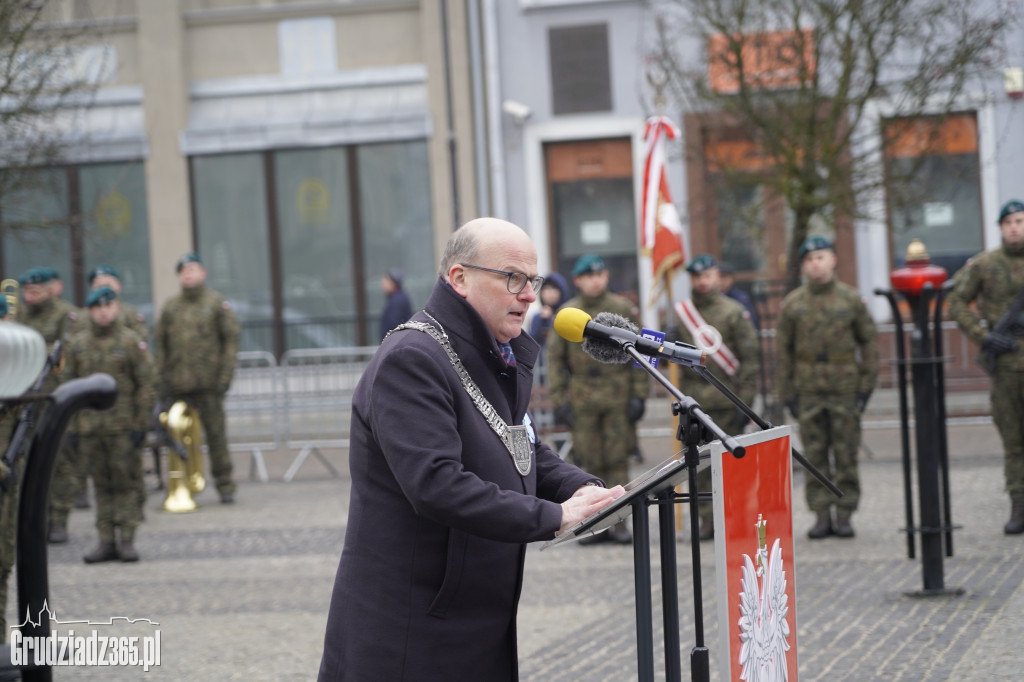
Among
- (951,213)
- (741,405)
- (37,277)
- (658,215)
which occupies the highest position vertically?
(951,213)

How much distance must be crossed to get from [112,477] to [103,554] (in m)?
0.58

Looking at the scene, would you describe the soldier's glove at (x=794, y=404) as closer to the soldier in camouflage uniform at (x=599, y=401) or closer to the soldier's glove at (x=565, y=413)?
the soldier in camouflage uniform at (x=599, y=401)

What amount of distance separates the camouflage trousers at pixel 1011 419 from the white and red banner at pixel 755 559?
6053 mm

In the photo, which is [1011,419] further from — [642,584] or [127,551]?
[642,584]

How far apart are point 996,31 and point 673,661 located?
37.4ft

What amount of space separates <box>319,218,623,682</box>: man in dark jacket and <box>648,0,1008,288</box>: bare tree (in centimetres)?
977

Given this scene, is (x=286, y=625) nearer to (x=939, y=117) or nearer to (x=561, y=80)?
(x=939, y=117)

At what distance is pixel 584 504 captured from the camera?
338 cm

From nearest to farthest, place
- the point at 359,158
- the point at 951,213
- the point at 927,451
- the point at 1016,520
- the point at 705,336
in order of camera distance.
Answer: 1. the point at 927,451
2. the point at 1016,520
3. the point at 705,336
4. the point at 951,213
5. the point at 359,158

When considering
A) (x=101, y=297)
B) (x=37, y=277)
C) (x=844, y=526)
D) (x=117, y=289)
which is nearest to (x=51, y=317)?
(x=37, y=277)

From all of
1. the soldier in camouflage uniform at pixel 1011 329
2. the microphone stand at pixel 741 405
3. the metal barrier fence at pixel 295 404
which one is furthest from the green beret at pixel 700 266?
the microphone stand at pixel 741 405

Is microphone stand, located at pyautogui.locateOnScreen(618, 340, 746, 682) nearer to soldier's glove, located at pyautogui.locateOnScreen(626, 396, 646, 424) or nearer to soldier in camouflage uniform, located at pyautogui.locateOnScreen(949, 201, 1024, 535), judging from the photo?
soldier in camouflage uniform, located at pyautogui.locateOnScreen(949, 201, 1024, 535)

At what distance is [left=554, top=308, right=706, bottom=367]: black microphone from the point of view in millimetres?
3461

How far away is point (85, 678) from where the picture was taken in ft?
21.1
